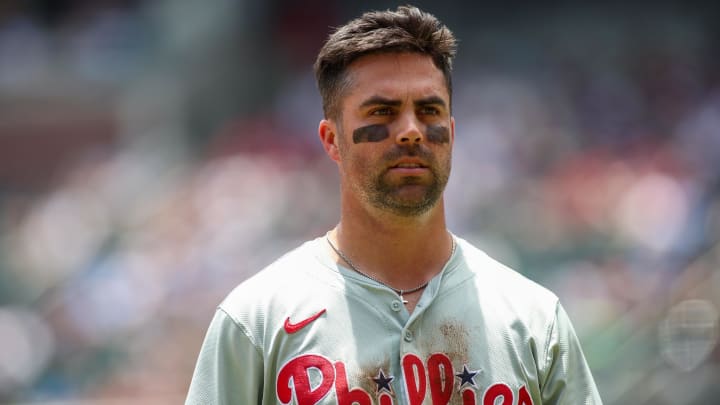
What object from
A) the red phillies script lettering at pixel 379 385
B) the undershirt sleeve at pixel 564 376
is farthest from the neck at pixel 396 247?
the undershirt sleeve at pixel 564 376

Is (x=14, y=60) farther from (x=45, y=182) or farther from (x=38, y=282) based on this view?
(x=38, y=282)

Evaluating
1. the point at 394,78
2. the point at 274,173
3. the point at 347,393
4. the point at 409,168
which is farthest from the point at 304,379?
the point at 274,173

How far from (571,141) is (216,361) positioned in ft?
26.7

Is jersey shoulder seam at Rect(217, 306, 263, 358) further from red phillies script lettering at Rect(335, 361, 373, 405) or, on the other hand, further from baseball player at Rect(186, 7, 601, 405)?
red phillies script lettering at Rect(335, 361, 373, 405)

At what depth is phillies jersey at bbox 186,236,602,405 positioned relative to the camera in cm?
252

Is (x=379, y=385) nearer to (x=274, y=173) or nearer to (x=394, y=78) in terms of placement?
(x=394, y=78)

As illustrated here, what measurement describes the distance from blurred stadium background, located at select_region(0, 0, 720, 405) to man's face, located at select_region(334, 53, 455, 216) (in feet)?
14.0

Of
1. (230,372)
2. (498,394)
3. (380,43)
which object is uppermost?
(380,43)

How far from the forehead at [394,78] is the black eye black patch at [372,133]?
8 centimetres

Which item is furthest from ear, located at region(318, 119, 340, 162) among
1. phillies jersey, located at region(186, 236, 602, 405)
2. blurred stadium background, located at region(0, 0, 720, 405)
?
blurred stadium background, located at region(0, 0, 720, 405)

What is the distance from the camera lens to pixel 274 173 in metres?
10.2

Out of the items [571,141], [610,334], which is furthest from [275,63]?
[610,334]

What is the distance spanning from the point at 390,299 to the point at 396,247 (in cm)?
16

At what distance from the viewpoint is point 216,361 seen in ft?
8.36
